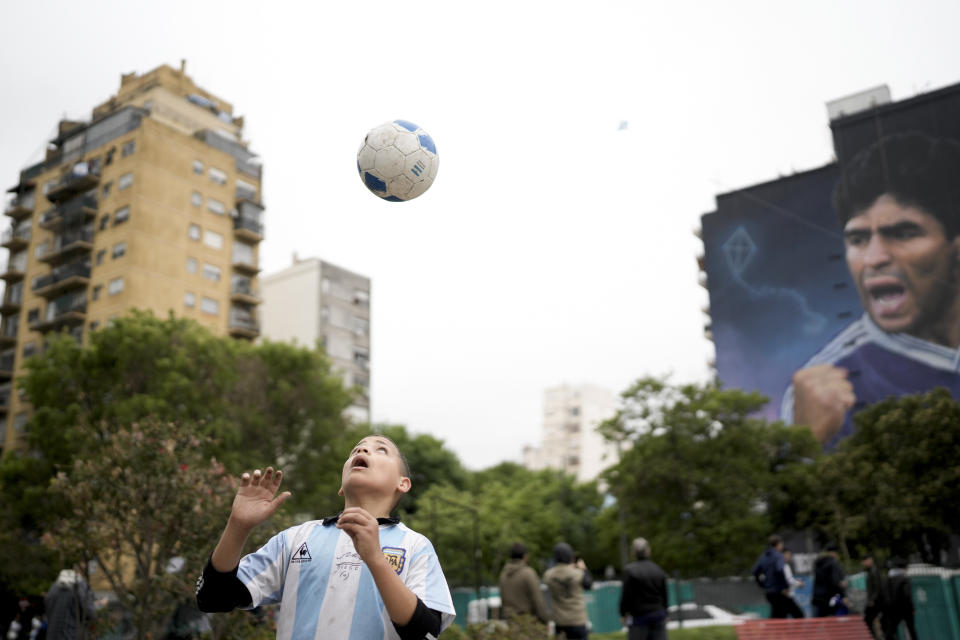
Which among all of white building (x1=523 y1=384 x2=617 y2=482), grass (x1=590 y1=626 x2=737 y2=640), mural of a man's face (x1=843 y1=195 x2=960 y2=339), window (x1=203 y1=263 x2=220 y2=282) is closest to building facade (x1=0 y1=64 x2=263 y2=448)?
window (x1=203 y1=263 x2=220 y2=282)

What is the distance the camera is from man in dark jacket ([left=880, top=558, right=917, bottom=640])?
13.6m

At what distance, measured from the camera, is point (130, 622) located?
10125mm

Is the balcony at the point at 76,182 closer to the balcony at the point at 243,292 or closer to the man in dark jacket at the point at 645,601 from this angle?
the balcony at the point at 243,292

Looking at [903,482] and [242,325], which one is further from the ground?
[242,325]

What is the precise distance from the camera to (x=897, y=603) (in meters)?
13.7

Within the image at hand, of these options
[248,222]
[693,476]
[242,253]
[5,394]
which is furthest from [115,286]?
[693,476]

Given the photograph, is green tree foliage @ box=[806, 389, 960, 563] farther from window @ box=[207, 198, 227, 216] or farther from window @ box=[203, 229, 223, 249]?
window @ box=[207, 198, 227, 216]

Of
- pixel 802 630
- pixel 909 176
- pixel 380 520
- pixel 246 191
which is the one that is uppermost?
pixel 246 191

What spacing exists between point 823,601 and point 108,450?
11456 millimetres

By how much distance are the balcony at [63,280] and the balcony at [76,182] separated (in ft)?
15.6

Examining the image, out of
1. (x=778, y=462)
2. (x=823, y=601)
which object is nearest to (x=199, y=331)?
(x=823, y=601)

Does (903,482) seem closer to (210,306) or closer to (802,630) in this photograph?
(802,630)

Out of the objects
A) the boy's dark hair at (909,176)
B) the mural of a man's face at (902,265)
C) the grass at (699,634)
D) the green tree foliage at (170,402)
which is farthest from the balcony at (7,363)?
the boy's dark hair at (909,176)

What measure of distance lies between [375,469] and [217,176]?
5209 cm
